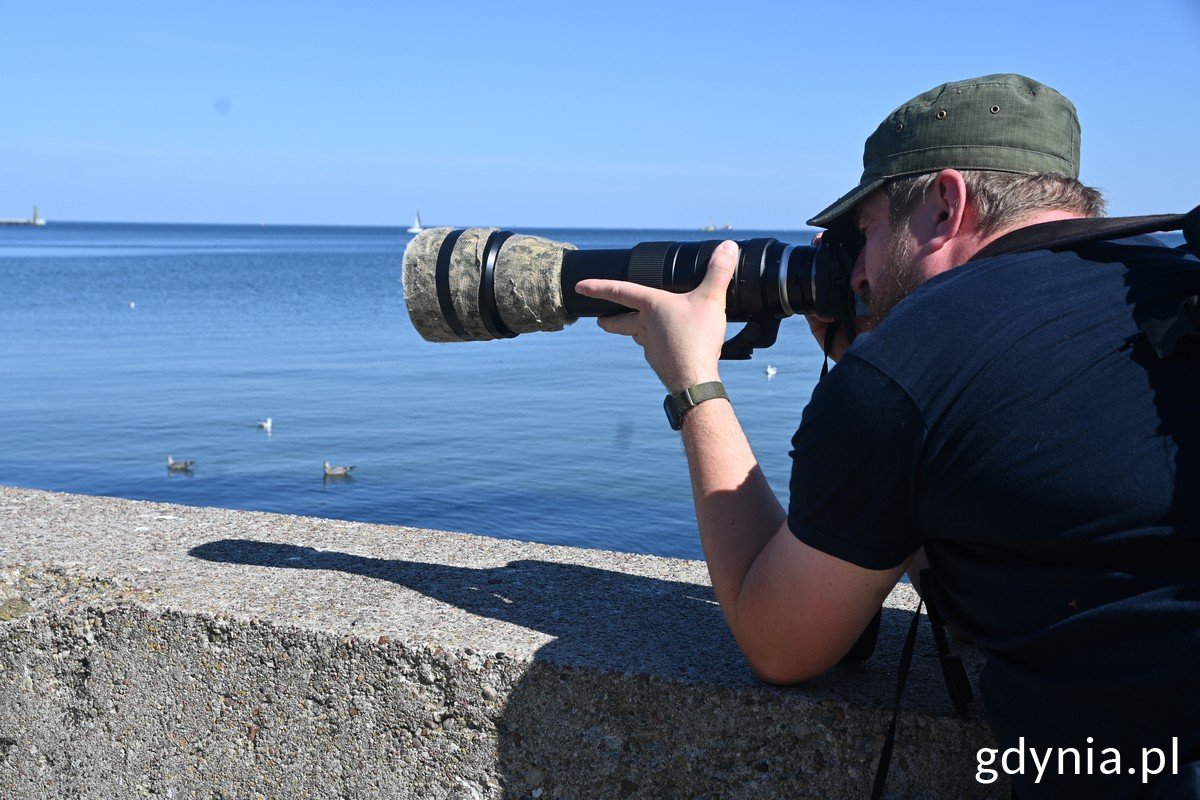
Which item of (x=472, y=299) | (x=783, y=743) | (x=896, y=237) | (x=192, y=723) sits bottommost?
(x=192, y=723)

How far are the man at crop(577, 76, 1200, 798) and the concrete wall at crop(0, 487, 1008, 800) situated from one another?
0.17 m

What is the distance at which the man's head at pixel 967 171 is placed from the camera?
1.65 m

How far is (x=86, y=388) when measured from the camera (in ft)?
46.5

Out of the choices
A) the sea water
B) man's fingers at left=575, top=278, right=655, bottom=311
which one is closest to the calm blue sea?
the sea water

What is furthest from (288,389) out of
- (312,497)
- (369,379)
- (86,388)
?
(312,497)

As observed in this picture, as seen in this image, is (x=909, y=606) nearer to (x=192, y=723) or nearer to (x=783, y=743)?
(x=783, y=743)

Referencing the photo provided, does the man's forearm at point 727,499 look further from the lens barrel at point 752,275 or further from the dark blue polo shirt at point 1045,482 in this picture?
the lens barrel at point 752,275

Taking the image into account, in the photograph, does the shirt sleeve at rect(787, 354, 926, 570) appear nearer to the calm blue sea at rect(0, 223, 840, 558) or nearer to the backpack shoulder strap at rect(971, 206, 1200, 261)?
the backpack shoulder strap at rect(971, 206, 1200, 261)

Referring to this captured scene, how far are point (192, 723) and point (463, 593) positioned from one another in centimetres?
57

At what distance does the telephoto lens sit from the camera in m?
2.06

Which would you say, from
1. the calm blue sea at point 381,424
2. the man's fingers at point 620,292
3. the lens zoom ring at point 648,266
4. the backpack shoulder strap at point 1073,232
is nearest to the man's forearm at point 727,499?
the man's fingers at point 620,292

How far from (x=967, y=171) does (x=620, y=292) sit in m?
0.67

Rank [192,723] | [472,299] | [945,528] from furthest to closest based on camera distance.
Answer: [472,299] < [192,723] < [945,528]
